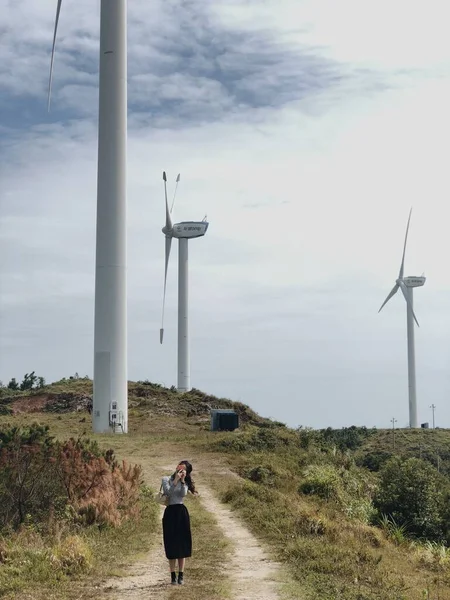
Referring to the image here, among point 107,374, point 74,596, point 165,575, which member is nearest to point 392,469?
point 165,575

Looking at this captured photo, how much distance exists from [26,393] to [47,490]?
169ft

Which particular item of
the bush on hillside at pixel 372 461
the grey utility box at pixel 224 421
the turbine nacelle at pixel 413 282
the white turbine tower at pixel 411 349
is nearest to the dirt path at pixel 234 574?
the grey utility box at pixel 224 421

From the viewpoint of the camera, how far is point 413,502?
1029 inches

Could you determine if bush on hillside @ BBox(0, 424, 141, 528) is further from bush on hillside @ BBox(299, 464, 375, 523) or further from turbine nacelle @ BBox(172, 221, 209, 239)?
turbine nacelle @ BBox(172, 221, 209, 239)

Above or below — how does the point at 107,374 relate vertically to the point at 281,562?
above

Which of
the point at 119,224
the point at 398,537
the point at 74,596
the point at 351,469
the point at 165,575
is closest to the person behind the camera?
the point at 74,596

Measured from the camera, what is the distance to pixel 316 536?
58.9ft

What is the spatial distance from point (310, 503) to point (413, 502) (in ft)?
13.2

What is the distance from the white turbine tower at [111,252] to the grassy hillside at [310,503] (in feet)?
7.99

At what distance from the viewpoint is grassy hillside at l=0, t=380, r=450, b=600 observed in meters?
14.7

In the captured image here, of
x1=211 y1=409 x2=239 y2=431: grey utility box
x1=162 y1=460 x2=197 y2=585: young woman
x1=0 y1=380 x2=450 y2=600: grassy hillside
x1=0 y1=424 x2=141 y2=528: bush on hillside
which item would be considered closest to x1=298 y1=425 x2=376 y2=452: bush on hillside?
x1=0 y1=380 x2=450 y2=600: grassy hillside

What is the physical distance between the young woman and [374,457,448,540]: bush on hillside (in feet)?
45.1

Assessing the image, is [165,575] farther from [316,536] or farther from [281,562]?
[316,536]

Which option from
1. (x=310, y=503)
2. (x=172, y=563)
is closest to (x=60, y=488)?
(x=172, y=563)
